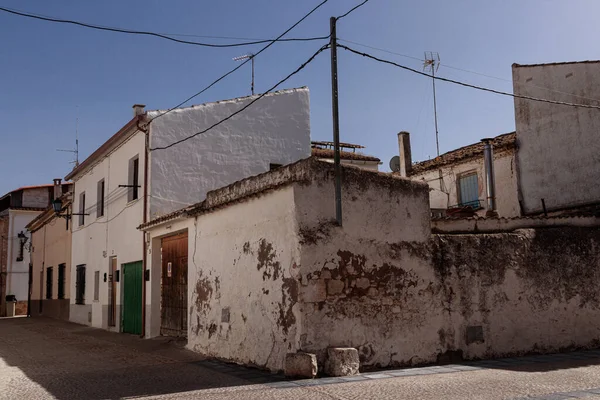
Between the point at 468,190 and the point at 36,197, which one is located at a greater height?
the point at 36,197

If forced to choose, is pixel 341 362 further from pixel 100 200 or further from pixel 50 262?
pixel 50 262

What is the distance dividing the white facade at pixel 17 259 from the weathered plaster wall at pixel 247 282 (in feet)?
87.1

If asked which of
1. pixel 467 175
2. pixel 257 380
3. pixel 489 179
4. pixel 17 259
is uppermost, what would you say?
pixel 467 175

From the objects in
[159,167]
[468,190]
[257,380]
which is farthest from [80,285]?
[257,380]

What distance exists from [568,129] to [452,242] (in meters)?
8.54

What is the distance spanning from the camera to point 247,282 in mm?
9789

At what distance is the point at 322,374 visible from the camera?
27.1ft

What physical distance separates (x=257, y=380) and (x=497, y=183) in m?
13.1

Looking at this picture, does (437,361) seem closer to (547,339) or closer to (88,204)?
(547,339)

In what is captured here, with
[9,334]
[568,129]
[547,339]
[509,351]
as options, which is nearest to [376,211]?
[509,351]

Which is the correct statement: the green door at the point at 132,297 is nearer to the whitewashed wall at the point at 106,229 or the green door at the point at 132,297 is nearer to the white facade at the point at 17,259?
the whitewashed wall at the point at 106,229

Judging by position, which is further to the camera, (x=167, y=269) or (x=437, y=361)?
(x=167, y=269)

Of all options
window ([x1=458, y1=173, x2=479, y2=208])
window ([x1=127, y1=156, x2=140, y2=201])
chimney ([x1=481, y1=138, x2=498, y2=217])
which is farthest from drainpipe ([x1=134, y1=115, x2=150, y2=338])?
window ([x1=458, y1=173, x2=479, y2=208])

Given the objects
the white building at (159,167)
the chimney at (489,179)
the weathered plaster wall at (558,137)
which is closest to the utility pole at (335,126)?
the white building at (159,167)
